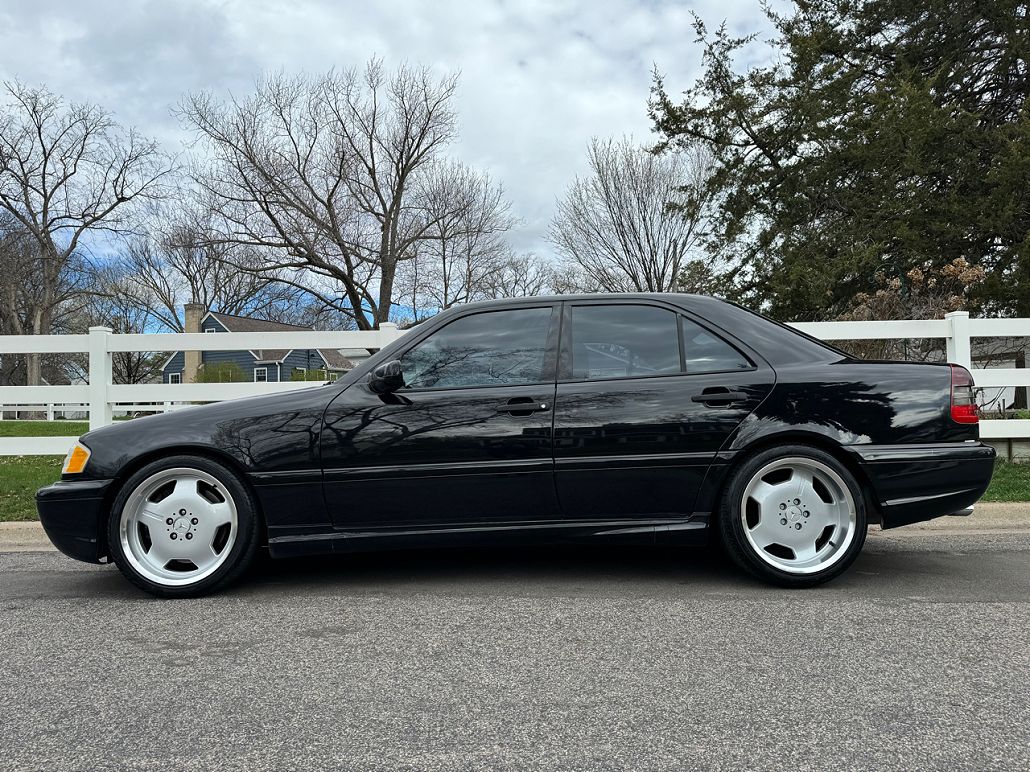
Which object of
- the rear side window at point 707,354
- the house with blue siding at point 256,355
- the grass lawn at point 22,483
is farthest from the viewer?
the house with blue siding at point 256,355

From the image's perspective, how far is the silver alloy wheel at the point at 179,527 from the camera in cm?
382

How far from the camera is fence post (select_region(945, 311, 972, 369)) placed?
6789 millimetres

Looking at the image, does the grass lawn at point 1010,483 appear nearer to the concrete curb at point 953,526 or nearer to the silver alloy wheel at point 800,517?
the concrete curb at point 953,526

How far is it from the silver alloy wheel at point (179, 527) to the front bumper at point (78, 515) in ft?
0.46

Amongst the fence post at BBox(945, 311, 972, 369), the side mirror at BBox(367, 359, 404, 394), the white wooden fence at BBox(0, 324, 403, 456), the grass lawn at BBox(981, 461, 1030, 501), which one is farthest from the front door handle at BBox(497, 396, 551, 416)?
the fence post at BBox(945, 311, 972, 369)

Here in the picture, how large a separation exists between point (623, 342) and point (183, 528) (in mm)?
2464

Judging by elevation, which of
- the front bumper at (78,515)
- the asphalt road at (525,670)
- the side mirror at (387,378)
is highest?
the side mirror at (387,378)

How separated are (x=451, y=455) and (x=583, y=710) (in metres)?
1.64

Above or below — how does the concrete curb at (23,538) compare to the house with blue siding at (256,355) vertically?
below

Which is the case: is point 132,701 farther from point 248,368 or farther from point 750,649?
point 248,368

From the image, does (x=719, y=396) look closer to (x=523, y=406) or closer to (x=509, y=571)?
(x=523, y=406)

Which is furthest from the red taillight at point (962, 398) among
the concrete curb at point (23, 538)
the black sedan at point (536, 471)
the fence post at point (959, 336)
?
the concrete curb at point (23, 538)

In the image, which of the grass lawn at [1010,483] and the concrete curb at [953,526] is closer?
the concrete curb at [953,526]

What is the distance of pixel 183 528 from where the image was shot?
383 cm
